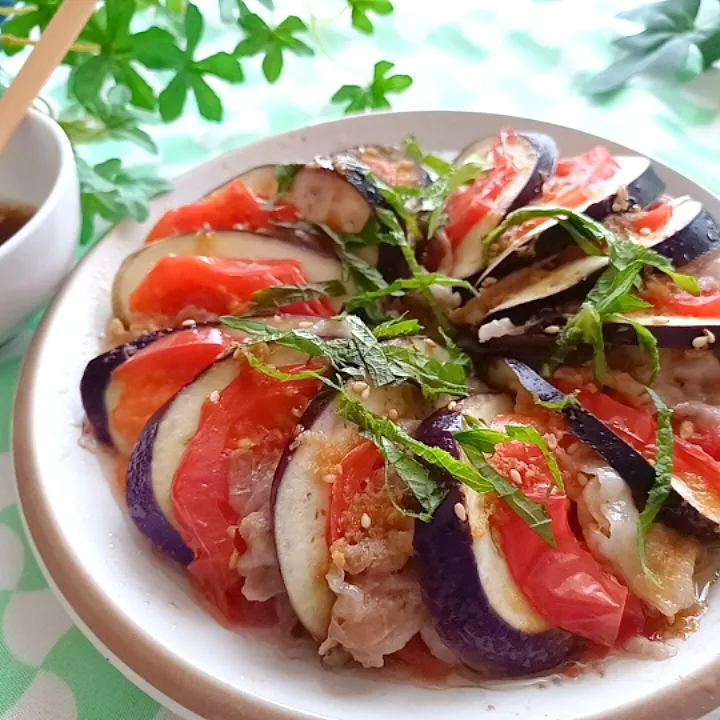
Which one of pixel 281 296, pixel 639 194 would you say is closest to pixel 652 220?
pixel 639 194

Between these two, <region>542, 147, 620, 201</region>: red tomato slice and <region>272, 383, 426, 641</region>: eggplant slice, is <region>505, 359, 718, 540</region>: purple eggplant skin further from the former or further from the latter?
<region>542, 147, 620, 201</region>: red tomato slice

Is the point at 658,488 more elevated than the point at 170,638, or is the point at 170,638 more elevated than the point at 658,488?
the point at 658,488


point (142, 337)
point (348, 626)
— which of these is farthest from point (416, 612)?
point (142, 337)

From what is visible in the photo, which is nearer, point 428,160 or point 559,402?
point 559,402

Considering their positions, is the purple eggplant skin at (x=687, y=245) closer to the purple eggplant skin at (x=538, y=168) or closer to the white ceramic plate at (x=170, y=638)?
the purple eggplant skin at (x=538, y=168)

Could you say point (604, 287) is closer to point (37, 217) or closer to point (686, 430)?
point (686, 430)

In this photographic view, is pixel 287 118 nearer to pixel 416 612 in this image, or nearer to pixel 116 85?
pixel 116 85

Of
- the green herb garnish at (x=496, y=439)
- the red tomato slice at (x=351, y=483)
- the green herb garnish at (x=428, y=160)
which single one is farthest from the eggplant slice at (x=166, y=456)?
the green herb garnish at (x=428, y=160)
